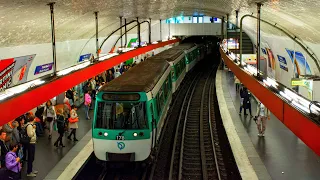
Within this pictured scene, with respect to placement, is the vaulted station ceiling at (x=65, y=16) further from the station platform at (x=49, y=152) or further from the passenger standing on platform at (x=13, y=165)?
the station platform at (x=49, y=152)

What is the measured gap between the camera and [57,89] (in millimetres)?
7477

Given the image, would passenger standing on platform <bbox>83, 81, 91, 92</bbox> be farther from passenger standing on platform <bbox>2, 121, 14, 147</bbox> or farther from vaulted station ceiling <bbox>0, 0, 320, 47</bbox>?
passenger standing on platform <bbox>2, 121, 14, 147</bbox>

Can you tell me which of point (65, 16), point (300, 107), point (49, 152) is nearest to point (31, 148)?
point (49, 152)

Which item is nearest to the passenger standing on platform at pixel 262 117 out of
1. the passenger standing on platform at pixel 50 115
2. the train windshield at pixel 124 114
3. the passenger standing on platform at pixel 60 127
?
the train windshield at pixel 124 114

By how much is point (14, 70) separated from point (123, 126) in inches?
158

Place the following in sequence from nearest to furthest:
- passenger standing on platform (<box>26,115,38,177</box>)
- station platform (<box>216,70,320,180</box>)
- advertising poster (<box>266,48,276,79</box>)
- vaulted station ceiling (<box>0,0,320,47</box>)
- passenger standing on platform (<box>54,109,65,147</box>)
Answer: vaulted station ceiling (<box>0,0,320,47</box>) < passenger standing on platform (<box>26,115,38,177</box>) < station platform (<box>216,70,320,180</box>) < passenger standing on platform (<box>54,109,65,147</box>) < advertising poster (<box>266,48,276,79</box>)

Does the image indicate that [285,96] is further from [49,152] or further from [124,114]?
[49,152]

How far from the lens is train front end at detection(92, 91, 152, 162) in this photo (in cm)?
911

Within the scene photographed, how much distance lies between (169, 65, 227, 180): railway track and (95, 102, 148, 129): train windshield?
1703mm

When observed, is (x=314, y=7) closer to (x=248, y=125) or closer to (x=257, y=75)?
(x=257, y=75)

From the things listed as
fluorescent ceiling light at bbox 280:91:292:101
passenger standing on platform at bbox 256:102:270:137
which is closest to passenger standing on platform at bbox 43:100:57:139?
passenger standing on platform at bbox 256:102:270:137

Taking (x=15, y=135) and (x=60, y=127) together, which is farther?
(x=60, y=127)

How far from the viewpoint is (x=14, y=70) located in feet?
36.4

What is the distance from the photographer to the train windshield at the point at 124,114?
9.12 meters
